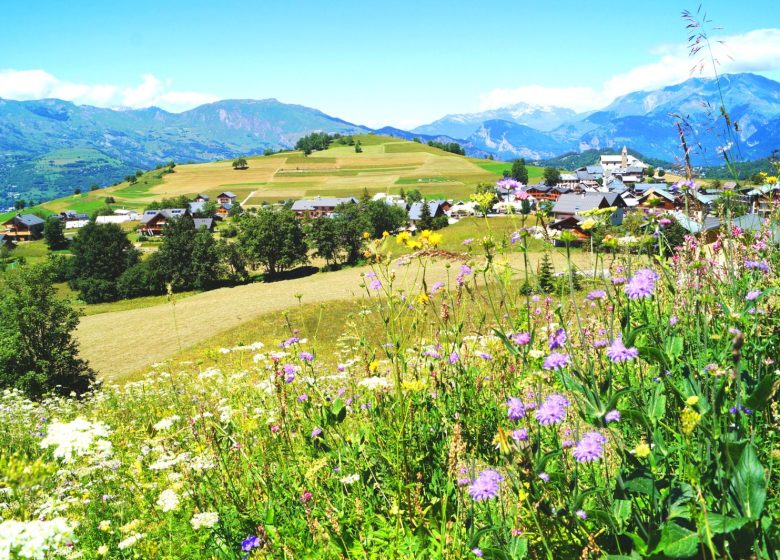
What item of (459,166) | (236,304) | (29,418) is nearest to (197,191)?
(459,166)

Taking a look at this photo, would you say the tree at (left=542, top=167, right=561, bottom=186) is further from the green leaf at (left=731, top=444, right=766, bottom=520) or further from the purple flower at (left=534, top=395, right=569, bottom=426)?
the green leaf at (left=731, top=444, right=766, bottom=520)

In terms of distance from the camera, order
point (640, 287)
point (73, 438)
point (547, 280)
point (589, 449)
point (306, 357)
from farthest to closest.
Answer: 1. point (547, 280)
2. point (306, 357)
3. point (73, 438)
4. point (640, 287)
5. point (589, 449)

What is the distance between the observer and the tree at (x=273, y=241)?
77125mm

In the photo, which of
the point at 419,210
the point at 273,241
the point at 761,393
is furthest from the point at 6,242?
the point at 761,393

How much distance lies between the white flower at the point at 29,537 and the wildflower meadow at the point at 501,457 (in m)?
0.01

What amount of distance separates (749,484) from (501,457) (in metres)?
1.02

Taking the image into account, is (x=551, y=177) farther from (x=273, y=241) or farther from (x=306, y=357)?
(x=306, y=357)

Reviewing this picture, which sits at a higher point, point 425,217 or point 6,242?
point 425,217

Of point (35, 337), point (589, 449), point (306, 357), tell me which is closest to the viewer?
point (589, 449)

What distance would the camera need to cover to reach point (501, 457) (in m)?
2.38

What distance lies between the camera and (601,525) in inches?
99.8

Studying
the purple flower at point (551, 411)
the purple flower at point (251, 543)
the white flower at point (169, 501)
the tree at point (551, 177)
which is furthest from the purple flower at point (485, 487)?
the tree at point (551, 177)

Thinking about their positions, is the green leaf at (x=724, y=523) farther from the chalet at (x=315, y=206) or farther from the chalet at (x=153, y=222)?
the chalet at (x=153, y=222)

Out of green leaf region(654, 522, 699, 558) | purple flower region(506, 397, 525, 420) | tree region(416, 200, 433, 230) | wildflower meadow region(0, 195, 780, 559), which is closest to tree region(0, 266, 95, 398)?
wildflower meadow region(0, 195, 780, 559)
